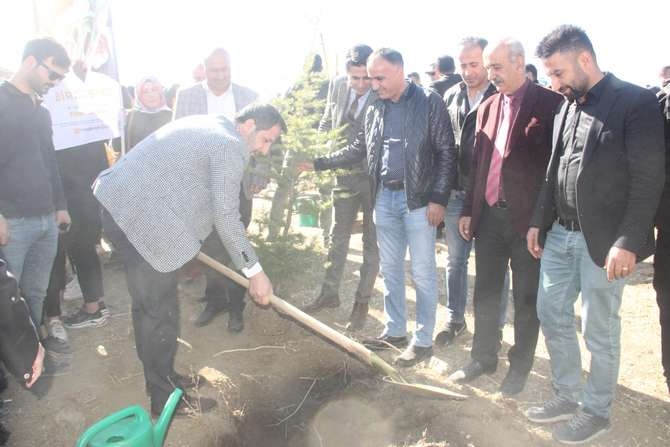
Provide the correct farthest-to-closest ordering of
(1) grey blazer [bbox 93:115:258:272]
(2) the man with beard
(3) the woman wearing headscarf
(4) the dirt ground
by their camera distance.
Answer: (3) the woman wearing headscarf
(2) the man with beard
(4) the dirt ground
(1) grey blazer [bbox 93:115:258:272]

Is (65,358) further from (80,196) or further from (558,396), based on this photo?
(558,396)

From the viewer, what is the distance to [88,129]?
4582mm

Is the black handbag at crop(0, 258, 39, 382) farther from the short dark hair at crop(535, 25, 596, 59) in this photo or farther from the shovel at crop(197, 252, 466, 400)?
the short dark hair at crop(535, 25, 596, 59)

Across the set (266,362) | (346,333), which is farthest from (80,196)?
(346,333)

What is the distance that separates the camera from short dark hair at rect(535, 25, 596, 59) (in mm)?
2496

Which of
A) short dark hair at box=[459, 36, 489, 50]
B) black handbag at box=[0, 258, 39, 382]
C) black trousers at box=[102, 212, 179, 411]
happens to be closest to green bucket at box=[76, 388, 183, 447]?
black handbag at box=[0, 258, 39, 382]

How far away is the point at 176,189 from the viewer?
2.79 meters

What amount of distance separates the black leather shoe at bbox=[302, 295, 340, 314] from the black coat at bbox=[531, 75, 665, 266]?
272 centimetres

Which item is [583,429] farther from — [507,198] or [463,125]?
[463,125]

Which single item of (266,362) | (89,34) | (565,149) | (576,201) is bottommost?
(266,362)

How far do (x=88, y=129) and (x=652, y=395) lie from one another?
5.26 m

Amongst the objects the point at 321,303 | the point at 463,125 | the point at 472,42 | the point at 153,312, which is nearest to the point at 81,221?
the point at 153,312

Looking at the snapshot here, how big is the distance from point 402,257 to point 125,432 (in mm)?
2296

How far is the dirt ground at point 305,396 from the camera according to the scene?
9.91 feet
